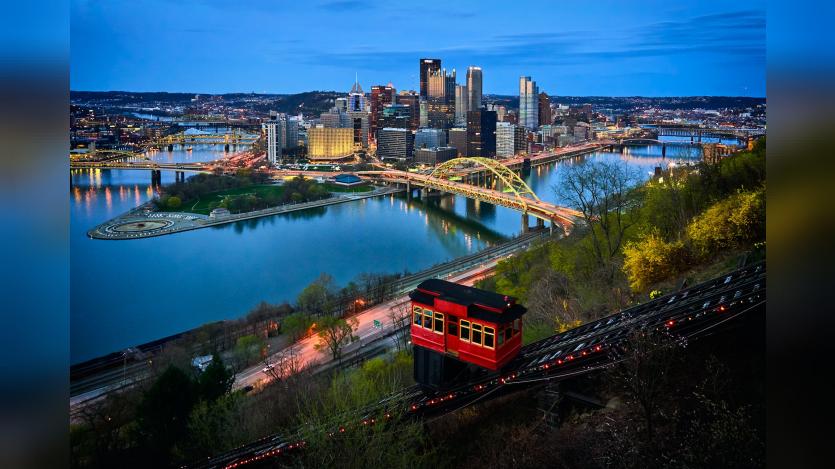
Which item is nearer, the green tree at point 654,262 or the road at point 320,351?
the green tree at point 654,262

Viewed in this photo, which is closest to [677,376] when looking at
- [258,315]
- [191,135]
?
[258,315]

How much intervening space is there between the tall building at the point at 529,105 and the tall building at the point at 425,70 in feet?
36.1

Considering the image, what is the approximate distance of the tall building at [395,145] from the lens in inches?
936

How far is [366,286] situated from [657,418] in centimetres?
545

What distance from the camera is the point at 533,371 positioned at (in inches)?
86.3

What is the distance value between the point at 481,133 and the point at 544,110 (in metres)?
4.81

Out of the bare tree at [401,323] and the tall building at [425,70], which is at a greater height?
the tall building at [425,70]

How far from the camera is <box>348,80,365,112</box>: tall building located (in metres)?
30.4

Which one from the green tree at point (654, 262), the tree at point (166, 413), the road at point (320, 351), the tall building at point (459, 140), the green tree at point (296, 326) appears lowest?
the road at point (320, 351)

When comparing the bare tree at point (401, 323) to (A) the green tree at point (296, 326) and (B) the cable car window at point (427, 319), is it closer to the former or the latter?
(A) the green tree at point (296, 326)

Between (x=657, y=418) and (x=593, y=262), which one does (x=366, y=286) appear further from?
(x=657, y=418)

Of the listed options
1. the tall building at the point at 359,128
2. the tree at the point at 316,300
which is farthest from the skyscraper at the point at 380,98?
the tree at the point at 316,300

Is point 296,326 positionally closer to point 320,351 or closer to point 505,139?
point 320,351

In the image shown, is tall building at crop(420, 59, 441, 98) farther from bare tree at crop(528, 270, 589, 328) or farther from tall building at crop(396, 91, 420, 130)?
bare tree at crop(528, 270, 589, 328)
